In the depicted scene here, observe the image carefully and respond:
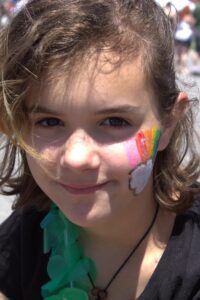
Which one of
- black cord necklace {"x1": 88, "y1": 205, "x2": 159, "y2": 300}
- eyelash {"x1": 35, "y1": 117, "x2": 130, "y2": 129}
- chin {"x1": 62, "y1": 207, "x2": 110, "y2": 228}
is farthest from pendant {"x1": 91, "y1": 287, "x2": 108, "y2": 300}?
eyelash {"x1": 35, "y1": 117, "x2": 130, "y2": 129}

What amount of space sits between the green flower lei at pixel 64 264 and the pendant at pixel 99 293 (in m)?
0.02

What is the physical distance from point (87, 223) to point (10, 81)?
36 cm

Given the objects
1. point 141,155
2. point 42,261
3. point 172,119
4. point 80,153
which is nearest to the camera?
point 80,153

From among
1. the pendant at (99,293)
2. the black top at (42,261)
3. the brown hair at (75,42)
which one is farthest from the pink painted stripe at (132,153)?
the pendant at (99,293)

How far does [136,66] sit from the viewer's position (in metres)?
1.29

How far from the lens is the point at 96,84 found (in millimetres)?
1229

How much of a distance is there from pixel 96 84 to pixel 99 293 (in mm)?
563

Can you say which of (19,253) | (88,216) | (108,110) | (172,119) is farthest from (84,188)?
(19,253)

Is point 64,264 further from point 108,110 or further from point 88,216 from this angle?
point 108,110

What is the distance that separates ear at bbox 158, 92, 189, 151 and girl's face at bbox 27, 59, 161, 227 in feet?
0.22

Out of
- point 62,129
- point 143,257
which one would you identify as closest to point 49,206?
point 143,257

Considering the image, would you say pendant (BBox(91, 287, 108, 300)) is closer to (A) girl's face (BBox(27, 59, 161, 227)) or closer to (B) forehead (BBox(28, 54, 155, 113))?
(A) girl's face (BBox(27, 59, 161, 227))

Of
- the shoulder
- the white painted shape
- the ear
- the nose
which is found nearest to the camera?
the nose

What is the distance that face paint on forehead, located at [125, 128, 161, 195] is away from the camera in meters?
1.30
